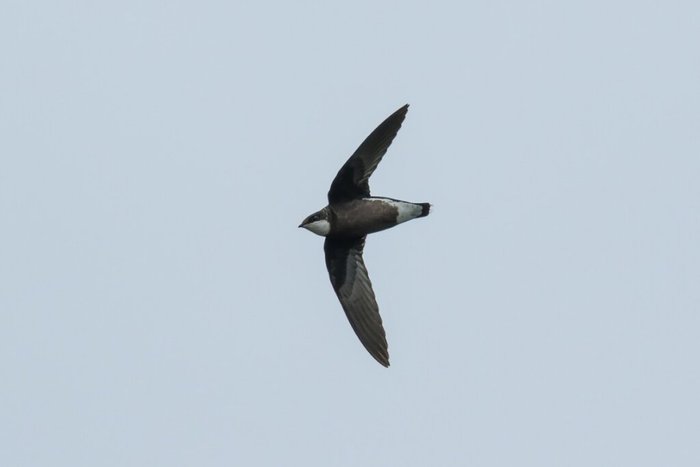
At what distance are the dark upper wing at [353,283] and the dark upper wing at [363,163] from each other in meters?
0.77

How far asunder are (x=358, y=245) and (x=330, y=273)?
0.58 meters

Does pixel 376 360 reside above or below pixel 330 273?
below

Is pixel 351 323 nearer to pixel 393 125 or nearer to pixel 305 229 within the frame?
pixel 305 229

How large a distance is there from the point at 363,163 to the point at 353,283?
1.79 meters

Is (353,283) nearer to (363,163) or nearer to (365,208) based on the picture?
(365,208)

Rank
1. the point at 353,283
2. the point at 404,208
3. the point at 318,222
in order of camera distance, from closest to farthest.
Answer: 1. the point at 318,222
2. the point at 404,208
3. the point at 353,283

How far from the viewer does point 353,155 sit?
2078 centimetres

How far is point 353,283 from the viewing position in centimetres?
2136

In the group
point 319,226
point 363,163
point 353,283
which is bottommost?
point 353,283

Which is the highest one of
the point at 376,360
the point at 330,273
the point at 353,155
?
the point at 353,155

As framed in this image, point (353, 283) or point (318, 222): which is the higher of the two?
point (318, 222)

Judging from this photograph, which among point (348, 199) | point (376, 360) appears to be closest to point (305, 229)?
point (348, 199)

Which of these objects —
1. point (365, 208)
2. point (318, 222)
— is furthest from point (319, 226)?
point (365, 208)

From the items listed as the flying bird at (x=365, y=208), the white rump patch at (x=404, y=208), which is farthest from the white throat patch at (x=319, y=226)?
the white rump patch at (x=404, y=208)
